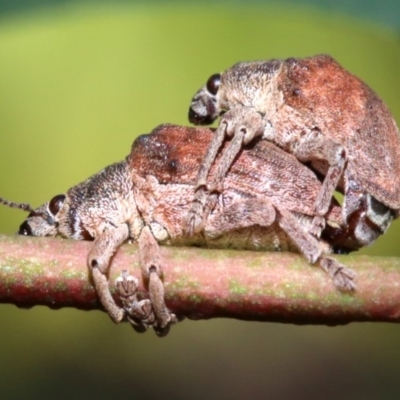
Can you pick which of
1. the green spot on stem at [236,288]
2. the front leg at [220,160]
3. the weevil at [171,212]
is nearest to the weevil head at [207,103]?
the weevil at [171,212]

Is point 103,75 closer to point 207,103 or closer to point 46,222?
point 207,103

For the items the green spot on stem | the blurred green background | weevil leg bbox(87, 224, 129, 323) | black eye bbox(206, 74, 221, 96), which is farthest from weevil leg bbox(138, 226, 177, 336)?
the blurred green background

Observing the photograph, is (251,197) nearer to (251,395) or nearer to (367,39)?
(367,39)

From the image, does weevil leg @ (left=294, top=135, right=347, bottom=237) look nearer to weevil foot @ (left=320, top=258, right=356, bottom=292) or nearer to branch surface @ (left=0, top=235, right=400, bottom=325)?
branch surface @ (left=0, top=235, right=400, bottom=325)

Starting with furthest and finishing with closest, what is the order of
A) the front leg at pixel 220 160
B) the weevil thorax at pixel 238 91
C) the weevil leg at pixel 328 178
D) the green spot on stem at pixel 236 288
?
1. the weevil thorax at pixel 238 91
2. the front leg at pixel 220 160
3. the weevil leg at pixel 328 178
4. the green spot on stem at pixel 236 288

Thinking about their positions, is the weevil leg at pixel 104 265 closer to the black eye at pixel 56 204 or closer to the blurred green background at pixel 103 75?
the black eye at pixel 56 204

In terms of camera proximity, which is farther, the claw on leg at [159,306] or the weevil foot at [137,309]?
the weevil foot at [137,309]

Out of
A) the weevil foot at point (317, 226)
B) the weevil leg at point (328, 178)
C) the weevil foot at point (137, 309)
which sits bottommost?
the weevil foot at point (137, 309)
